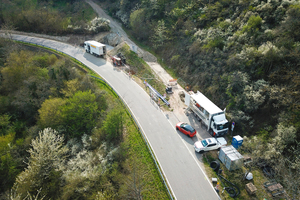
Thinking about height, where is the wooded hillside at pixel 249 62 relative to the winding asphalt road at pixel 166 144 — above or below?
above

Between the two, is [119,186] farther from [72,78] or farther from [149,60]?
[149,60]

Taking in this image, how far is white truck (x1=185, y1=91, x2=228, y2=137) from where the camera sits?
21641 millimetres

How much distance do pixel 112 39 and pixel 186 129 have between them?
127 feet

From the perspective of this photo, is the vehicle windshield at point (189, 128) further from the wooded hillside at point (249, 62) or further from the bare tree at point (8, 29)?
the bare tree at point (8, 29)

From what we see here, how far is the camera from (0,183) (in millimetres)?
22188

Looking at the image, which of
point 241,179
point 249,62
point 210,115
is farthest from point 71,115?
point 249,62

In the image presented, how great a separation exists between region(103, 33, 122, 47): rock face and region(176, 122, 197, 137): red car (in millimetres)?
34557

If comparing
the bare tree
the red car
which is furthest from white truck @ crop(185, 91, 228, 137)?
the bare tree

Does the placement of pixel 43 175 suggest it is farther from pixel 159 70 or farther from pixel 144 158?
pixel 159 70

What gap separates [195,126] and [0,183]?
2582cm

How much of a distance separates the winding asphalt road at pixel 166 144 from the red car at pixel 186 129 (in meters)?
0.78

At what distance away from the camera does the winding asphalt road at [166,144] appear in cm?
1781

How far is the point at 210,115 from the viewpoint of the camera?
21.9 meters

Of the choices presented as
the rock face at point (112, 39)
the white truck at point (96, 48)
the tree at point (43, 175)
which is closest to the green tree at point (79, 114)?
the tree at point (43, 175)
